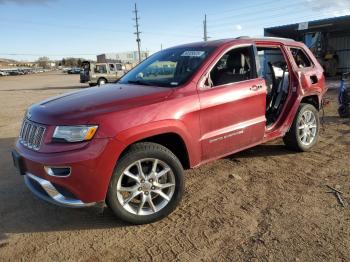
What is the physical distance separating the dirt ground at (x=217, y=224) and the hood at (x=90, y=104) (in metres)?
1.13

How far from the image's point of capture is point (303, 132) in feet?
19.5

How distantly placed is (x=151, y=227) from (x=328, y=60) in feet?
66.5

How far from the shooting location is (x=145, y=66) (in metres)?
5.36

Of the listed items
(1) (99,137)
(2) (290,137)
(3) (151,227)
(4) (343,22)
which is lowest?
(3) (151,227)

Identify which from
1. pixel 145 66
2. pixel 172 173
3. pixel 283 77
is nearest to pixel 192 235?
pixel 172 173

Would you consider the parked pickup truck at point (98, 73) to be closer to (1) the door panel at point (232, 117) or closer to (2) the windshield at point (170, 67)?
(2) the windshield at point (170, 67)

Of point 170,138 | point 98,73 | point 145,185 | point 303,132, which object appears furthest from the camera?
point 98,73

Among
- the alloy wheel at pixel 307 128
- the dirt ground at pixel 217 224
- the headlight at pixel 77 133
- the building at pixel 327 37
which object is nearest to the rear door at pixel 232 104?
the dirt ground at pixel 217 224

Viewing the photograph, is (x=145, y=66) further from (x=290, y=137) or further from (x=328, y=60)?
(x=328, y=60)

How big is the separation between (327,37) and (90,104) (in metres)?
21.7

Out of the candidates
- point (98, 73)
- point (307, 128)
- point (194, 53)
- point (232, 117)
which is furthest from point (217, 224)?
point (98, 73)

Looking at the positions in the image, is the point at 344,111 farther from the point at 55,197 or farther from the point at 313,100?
the point at 55,197

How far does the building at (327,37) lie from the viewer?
20.2m

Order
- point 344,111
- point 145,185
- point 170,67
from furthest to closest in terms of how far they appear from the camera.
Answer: point 344,111 → point 170,67 → point 145,185
